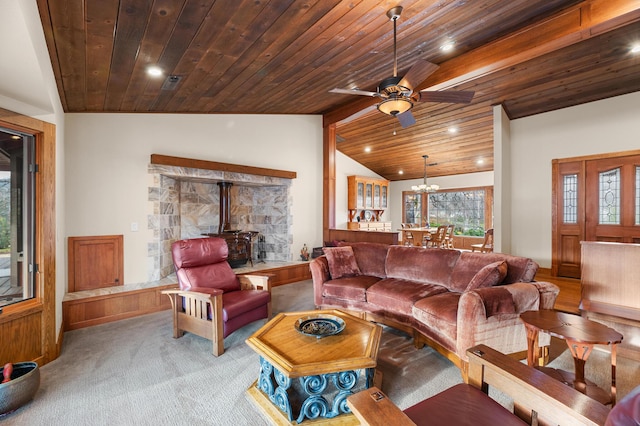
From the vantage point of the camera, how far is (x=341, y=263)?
3938 mm

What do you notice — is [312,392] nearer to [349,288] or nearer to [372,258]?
[349,288]

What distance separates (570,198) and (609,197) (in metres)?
0.48

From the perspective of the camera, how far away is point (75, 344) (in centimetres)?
297

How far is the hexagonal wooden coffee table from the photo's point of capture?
5.89ft

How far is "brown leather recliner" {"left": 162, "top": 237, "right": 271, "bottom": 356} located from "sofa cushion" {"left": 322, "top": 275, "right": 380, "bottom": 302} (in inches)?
29.6

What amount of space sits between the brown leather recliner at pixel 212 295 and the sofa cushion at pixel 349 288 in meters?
0.75

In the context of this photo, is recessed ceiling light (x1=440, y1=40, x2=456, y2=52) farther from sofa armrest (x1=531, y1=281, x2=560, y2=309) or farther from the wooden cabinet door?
the wooden cabinet door

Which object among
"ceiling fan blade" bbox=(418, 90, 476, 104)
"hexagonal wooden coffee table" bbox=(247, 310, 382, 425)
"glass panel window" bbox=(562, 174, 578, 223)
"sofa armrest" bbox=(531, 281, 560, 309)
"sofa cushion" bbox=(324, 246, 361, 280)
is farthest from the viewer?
"glass panel window" bbox=(562, 174, 578, 223)

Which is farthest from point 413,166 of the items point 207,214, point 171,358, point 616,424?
point 616,424

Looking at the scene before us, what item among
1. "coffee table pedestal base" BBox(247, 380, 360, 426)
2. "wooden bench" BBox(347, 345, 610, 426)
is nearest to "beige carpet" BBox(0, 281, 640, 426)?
"coffee table pedestal base" BBox(247, 380, 360, 426)

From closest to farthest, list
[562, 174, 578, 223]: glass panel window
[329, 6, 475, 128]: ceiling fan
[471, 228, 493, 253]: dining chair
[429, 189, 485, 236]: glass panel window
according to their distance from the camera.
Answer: [329, 6, 475, 128]: ceiling fan → [562, 174, 578, 223]: glass panel window → [471, 228, 493, 253]: dining chair → [429, 189, 485, 236]: glass panel window

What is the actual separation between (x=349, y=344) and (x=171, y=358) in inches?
68.8

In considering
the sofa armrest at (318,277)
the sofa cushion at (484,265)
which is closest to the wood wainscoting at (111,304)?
the sofa armrest at (318,277)

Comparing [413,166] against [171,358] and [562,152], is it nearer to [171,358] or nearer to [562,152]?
[562,152]
